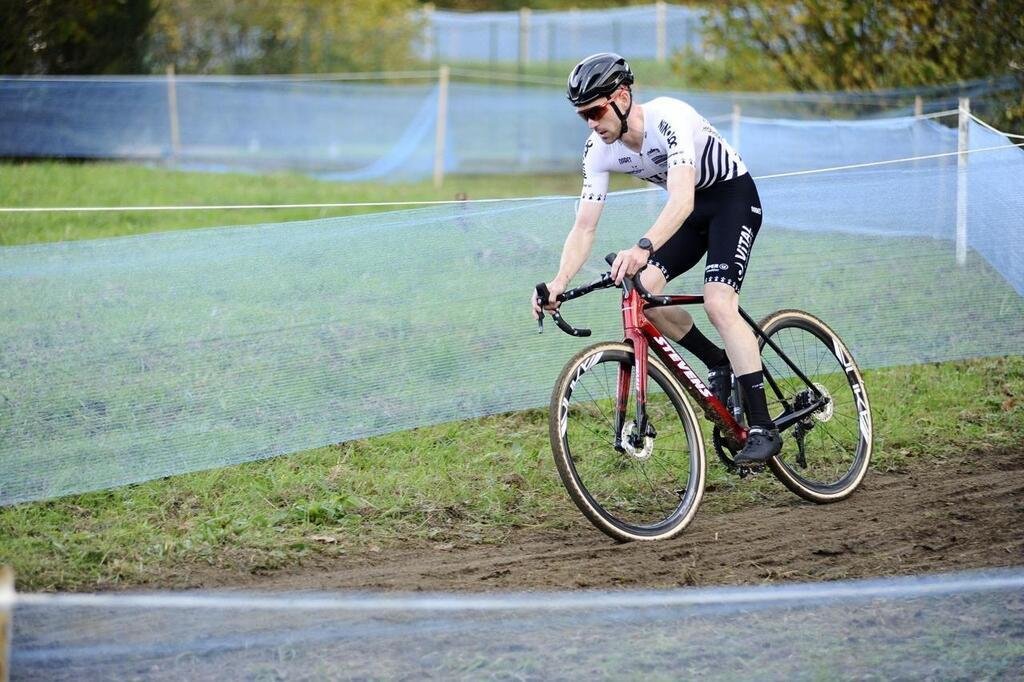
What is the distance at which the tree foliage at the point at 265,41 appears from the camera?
23.9 m

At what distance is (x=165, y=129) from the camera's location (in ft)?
58.0

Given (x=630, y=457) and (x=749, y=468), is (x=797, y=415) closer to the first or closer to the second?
(x=749, y=468)

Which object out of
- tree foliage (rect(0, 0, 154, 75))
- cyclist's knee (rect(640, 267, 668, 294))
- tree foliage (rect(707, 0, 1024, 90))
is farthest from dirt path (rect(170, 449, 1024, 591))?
tree foliage (rect(0, 0, 154, 75))

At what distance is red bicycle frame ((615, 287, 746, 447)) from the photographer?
498 centimetres

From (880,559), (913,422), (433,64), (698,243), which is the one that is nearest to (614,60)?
(698,243)

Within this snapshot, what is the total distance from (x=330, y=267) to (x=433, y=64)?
25.0m

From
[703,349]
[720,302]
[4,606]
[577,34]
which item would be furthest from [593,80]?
[577,34]

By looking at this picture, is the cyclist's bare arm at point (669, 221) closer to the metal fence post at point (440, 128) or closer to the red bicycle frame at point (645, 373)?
the red bicycle frame at point (645, 373)

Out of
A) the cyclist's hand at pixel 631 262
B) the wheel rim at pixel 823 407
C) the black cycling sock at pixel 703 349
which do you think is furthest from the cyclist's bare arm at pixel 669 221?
the wheel rim at pixel 823 407

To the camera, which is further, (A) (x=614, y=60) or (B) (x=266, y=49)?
(B) (x=266, y=49)

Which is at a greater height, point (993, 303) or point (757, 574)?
point (993, 303)

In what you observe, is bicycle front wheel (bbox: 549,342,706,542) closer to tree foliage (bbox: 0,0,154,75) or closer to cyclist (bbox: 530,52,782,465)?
cyclist (bbox: 530,52,782,465)

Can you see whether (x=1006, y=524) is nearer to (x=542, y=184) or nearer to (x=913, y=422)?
(x=913, y=422)

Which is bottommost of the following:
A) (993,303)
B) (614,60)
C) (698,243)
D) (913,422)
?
(913,422)
